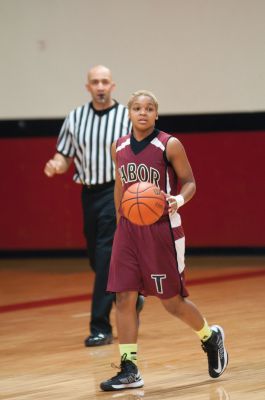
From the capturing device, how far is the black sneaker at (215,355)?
533cm

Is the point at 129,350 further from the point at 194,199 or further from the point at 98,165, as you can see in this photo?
the point at 194,199

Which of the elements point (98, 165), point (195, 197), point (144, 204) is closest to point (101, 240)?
point (98, 165)

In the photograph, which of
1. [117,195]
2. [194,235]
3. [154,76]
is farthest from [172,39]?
[117,195]

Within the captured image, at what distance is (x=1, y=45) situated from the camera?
988 centimetres

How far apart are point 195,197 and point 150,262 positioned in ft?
17.7

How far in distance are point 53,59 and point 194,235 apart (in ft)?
7.68

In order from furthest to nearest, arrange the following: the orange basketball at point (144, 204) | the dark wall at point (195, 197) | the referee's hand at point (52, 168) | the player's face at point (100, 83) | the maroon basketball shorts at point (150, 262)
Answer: the dark wall at point (195, 197) < the player's face at point (100, 83) < the referee's hand at point (52, 168) < the maroon basketball shorts at point (150, 262) < the orange basketball at point (144, 204)

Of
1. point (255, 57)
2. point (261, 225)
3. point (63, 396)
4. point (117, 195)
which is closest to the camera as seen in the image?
point (63, 396)

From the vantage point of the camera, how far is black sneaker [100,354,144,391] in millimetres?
5215

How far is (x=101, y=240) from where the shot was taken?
22.0ft

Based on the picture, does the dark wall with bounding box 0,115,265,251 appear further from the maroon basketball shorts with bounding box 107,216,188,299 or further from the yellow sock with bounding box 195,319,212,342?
the maroon basketball shorts with bounding box 107,216,188,299

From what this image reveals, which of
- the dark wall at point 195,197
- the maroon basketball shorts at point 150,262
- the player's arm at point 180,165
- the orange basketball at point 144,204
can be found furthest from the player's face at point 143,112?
the dark wall at point 195,197

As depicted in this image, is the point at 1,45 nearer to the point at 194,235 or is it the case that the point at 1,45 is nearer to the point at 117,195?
the point at 194,235

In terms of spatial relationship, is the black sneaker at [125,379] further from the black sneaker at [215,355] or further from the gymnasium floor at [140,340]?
the black sneaker at [215,355]
